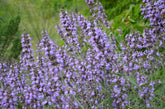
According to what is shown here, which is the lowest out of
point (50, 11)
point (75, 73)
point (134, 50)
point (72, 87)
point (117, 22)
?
point (72, 87)

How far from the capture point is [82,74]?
2037 millimetres

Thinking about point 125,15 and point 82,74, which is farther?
point 125,15

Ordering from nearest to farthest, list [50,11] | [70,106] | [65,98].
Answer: [70,106] < [65,98] < [50,11]

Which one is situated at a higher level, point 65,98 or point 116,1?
point 116,1

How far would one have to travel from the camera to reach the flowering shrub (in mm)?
1786

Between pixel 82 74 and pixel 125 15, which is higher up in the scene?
pixel 125 15

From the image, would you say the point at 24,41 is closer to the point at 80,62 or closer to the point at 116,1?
the point at 80,62

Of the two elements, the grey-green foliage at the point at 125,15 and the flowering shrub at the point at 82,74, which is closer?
the flowering shrub at the point at 82,74

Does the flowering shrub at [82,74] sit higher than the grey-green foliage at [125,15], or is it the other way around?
the grey-green foliage at [125,15]

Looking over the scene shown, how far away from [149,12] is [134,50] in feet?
1.41

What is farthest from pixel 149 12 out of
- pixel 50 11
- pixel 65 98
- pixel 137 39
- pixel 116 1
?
pixel 50 11

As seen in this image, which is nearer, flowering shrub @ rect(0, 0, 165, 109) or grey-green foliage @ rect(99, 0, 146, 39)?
flowering shrub @ rect(0, 0, 165, 109)

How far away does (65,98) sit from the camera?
214 centimetres

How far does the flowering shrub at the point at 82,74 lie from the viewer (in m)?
1.79
